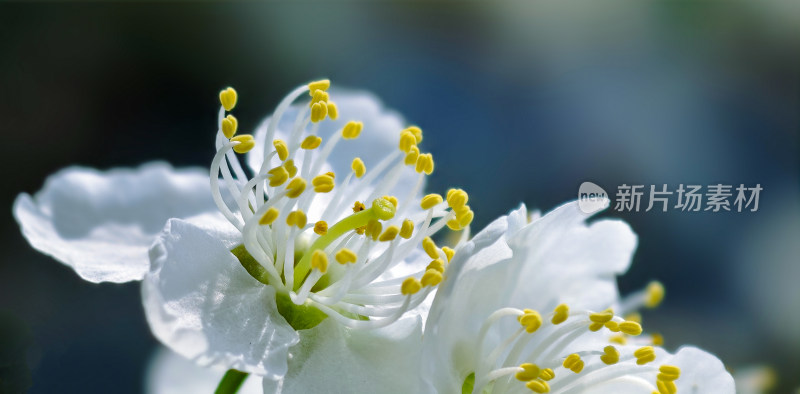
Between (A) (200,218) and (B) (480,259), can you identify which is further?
(A) (200,218)

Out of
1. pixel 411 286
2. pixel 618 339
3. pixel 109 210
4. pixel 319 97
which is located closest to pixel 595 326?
pixel 618 339

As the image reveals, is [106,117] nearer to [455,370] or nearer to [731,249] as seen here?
[731,249]

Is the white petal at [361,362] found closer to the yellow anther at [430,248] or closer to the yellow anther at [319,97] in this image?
the yellow anther at [430,248]

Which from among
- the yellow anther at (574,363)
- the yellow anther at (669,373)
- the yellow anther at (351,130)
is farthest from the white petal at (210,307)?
the yellow anther at (669,373)

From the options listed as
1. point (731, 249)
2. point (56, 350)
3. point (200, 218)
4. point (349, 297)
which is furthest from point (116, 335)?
point (731, 249)

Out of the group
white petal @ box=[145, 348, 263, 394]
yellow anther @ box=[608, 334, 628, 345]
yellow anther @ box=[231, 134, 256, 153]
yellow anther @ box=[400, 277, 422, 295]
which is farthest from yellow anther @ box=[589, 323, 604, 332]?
white petal @ box=[145, 348, 263, 394]

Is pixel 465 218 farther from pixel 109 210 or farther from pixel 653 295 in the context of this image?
pixel 109 210
